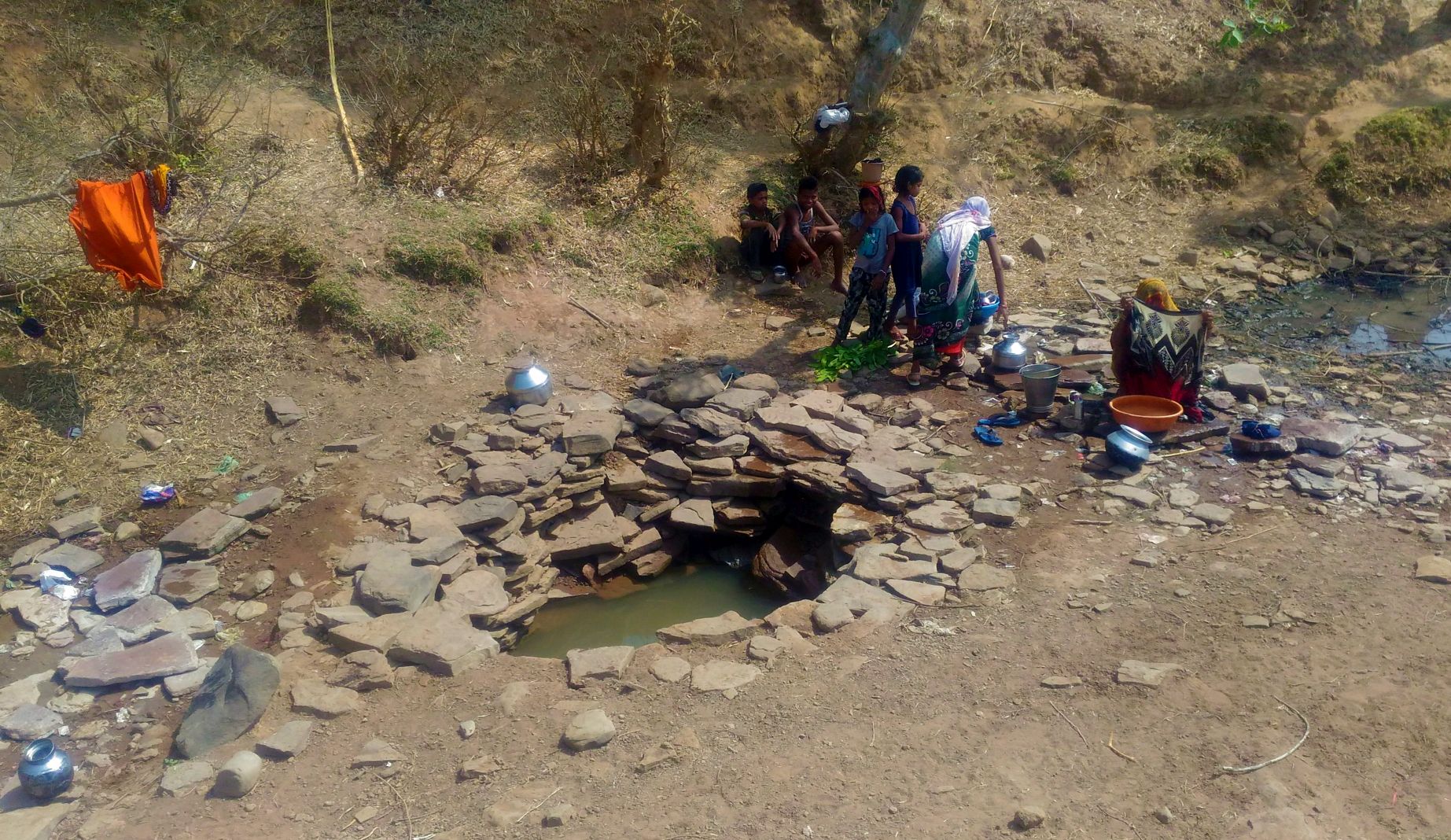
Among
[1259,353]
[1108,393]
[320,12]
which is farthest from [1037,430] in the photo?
[320,12]

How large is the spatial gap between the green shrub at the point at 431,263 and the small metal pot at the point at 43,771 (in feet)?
13.5

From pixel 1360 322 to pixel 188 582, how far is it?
8.66m

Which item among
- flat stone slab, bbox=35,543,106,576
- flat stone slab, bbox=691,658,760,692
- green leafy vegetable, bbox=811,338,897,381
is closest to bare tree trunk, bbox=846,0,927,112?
green leafy vegetable, bbox=811,338,897,381

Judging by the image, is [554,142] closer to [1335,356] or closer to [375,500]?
[375,500]

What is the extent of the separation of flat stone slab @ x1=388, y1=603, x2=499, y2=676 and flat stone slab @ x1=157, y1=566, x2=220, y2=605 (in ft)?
3.65

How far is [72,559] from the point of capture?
15.9 feet

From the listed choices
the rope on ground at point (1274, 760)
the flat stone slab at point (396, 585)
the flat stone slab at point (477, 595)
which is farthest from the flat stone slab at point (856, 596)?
the flat stone slab at point (396, 585)

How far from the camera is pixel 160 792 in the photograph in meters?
3.58

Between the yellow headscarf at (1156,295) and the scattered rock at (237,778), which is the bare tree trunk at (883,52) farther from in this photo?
→ the scattered rock at (237,778)

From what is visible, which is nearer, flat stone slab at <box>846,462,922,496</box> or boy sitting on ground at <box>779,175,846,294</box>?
flat stone slab at <box>846,462,922,496</box>

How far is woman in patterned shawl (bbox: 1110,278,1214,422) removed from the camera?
5.81 metres

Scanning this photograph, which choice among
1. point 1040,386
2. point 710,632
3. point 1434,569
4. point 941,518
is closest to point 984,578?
point 941,518

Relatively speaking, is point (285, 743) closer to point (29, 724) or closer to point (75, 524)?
point (29, 724)

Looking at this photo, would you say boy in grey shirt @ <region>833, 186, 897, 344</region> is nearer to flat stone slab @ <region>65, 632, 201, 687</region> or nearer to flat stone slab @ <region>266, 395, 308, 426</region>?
flat stone slab @ <region>266, 395, 308, 426</region>
